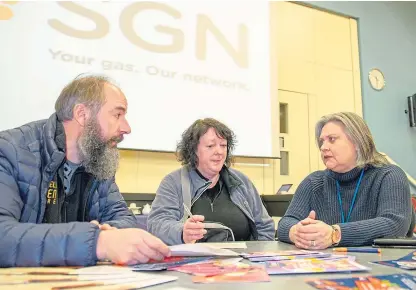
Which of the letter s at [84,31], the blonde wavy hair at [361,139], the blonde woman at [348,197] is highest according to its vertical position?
the letter s at [84,31]

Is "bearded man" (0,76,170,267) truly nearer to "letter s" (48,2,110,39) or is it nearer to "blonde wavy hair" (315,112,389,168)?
"blonde wavy hair" (315,112,389,168)

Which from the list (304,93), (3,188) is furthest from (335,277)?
(304,93)

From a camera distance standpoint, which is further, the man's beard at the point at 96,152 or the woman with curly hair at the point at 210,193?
the woman with curly hair at the point at 210,193

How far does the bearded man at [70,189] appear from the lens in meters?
0.90

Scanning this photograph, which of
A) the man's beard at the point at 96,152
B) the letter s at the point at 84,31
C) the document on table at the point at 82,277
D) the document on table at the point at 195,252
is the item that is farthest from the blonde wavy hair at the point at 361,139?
the letter s at the point at 84,31

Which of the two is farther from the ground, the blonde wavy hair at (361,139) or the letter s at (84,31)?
the letter s at (84,31)

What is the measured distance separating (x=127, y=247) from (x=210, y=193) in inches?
46.1

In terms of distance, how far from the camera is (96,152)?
1448 mm

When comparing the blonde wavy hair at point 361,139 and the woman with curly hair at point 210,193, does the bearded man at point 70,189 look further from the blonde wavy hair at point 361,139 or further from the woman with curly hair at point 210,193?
the blonde wavy hair at point 361,139

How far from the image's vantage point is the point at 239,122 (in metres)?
3.31

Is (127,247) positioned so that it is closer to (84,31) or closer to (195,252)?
(195,252)

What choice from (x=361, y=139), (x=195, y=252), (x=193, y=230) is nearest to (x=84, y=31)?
(x=193, y=230)

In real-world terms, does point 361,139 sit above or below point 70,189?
above

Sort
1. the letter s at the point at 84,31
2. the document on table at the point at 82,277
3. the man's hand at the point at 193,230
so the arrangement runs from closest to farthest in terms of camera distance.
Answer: the document on table at the point at 82,277 → the man's hand at the point at 193,230 → the letter s at the point at 84,31
